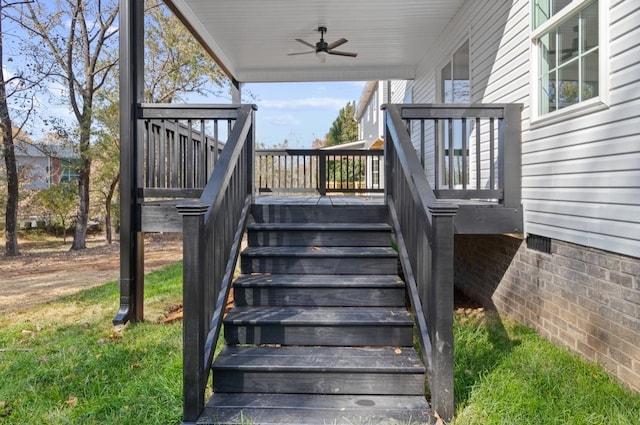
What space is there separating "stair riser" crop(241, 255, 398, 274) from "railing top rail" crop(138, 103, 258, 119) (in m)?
1.37

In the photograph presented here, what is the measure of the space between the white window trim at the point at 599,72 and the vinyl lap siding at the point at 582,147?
4cm

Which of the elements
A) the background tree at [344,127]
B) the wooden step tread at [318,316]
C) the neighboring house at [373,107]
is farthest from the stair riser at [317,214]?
the background tree at [344,127]

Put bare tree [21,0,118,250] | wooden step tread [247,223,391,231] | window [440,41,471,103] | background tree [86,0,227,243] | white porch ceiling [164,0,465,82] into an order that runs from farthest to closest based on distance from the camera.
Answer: background tree [86,0,227,243] < bare tree [21,0,118,250] < window [440,41,471,103] < white porch ceiling [164,0,465,82] < wooden step tread [247,223,391,231]

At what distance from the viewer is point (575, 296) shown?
317cm

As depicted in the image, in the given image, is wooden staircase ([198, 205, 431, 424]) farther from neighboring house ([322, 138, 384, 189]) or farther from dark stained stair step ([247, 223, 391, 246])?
neighboring house ([322, 138, 384, 189])

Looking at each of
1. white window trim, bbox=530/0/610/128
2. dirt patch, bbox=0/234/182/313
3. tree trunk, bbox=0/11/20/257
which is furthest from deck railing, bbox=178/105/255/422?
tree trunk, bbox=0/11/20/257

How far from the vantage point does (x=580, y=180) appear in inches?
121

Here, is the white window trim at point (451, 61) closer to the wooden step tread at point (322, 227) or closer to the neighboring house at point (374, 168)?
the neighboring house at point (374, 168)

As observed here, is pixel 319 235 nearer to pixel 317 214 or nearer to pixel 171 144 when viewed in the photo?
pixel 317 214

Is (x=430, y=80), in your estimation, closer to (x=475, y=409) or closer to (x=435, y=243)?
(x=435, y=243)

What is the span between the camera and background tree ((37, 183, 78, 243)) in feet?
47.1

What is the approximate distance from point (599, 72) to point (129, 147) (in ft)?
12.7

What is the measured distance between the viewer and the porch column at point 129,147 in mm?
3902

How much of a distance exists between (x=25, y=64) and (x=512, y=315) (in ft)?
48.3
